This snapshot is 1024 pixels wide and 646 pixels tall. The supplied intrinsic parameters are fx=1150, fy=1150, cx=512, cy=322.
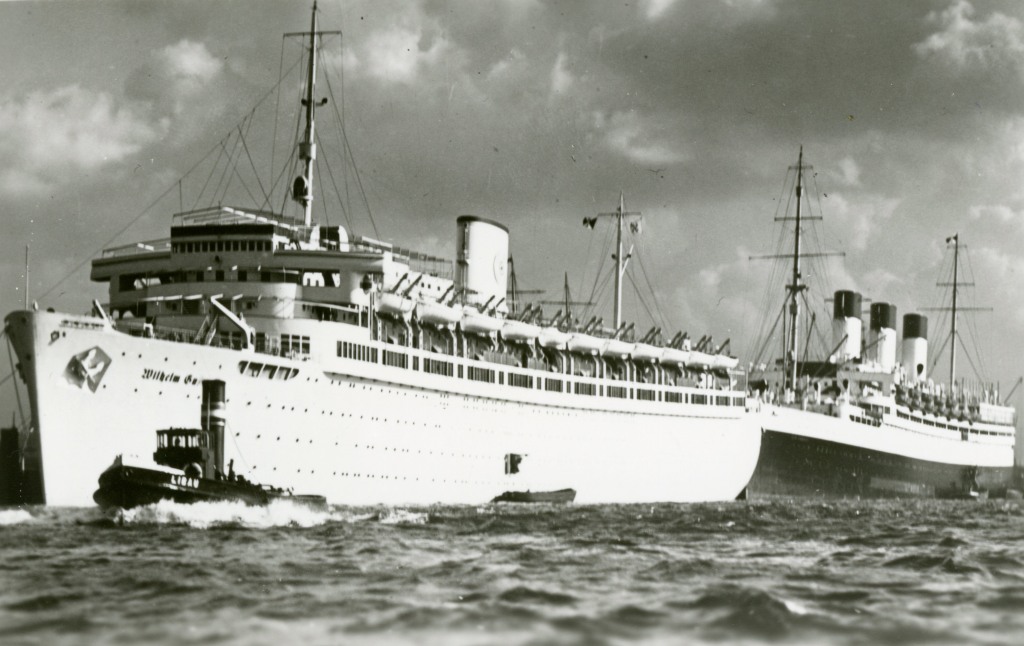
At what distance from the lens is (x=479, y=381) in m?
46.9

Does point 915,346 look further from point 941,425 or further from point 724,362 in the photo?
point 724,362

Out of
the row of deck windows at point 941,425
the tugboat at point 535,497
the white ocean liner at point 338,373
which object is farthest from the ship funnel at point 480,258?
the row of deck windows at point 941,425

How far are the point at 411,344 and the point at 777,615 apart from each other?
30.0 meters

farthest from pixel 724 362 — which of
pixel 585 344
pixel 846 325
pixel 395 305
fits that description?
pixel 395 305

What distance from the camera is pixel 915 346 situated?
322ft

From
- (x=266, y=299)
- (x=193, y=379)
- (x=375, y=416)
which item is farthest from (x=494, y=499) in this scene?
(x=193, y=379)

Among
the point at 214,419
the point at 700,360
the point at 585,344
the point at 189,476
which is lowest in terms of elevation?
the point at 189,476

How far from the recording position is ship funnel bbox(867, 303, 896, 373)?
9294 centimetres

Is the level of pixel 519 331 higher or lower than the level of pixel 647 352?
higher

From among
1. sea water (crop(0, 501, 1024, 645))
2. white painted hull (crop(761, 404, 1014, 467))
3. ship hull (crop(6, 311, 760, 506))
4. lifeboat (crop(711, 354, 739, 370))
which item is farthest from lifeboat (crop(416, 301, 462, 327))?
white painted hull (crop(761, 404, 1014, 467))

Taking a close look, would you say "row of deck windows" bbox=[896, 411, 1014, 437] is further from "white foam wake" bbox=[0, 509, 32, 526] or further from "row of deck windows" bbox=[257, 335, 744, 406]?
"white foam wake" bbox=[0, 509, 32, 526]

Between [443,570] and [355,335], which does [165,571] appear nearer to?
[443,570]

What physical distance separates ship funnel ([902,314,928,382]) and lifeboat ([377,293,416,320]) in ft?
210

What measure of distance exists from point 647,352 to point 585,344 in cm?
639
